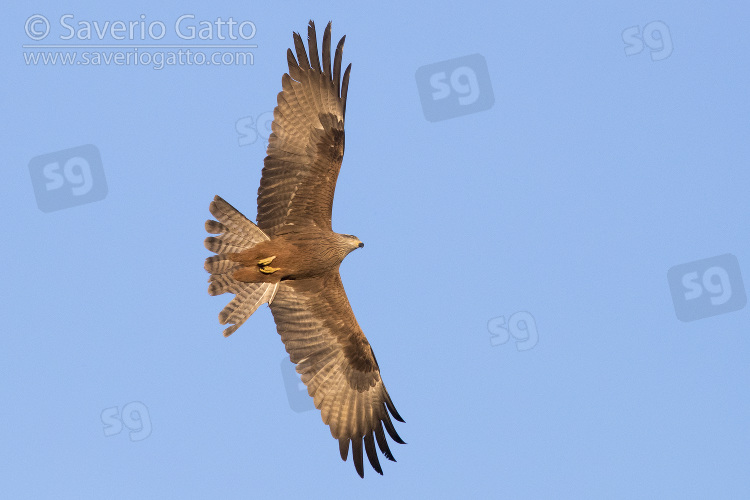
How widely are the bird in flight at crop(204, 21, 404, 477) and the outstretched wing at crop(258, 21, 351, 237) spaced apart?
10 millimetres

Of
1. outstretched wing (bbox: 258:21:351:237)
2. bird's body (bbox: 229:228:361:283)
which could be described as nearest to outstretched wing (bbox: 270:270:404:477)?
bird's body (bbox: 229:228:361:283)

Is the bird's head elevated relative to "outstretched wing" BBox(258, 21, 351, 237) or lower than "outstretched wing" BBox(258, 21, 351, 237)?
lower

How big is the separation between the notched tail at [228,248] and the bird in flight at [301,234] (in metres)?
0.01

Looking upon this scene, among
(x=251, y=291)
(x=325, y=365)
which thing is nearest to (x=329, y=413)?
(x=325, y=365)

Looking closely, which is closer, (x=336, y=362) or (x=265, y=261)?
(x=265, y=261)

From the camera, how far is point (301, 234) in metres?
10.9

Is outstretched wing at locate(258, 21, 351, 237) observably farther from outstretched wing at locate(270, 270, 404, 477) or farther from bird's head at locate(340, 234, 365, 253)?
outstretched wing at locate(270, 270, 404, 477)

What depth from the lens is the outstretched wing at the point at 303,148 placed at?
1083 cm

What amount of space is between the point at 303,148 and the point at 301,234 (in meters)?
0.90

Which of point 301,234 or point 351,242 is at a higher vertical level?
point 301,234

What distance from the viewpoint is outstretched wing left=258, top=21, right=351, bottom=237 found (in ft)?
35.5

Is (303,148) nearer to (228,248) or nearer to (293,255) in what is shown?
(293,255)

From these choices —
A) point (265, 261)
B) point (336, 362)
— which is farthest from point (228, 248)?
point (336, 362)

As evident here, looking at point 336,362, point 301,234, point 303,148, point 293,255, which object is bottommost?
point 336,362
